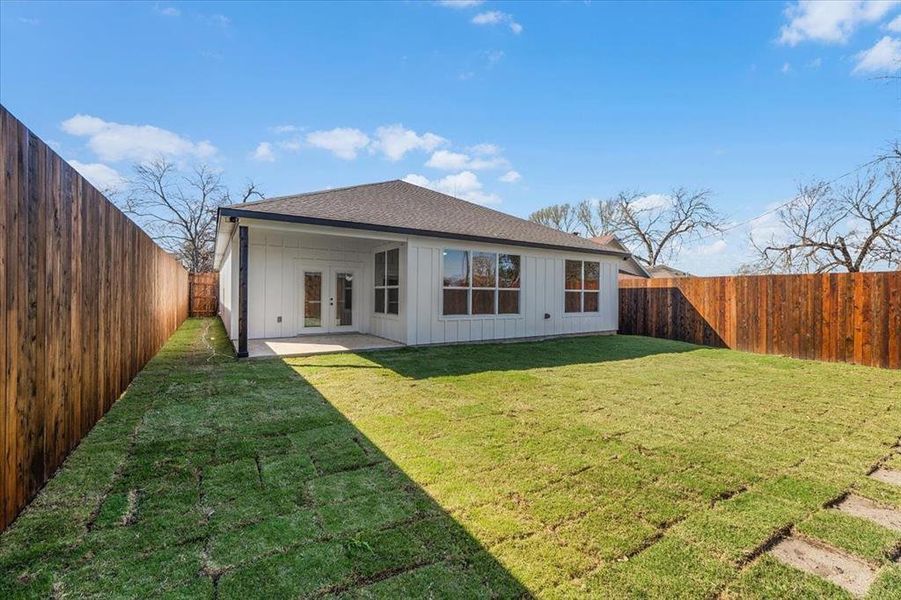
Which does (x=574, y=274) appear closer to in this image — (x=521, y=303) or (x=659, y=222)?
(x=521, y=303)

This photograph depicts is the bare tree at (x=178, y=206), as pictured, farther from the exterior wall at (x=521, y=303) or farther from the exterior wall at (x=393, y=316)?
the exterior wall at (x=521, y=303)

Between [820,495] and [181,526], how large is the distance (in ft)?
12.1

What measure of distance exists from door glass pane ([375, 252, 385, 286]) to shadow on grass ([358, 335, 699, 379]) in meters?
2.41

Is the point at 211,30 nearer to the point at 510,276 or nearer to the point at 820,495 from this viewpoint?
Answer: the point at 510,276

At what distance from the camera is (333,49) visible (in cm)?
1005

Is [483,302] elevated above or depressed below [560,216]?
below

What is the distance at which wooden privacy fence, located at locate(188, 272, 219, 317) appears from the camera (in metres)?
17.5

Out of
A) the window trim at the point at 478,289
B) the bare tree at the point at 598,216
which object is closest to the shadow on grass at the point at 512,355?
the window trim at the point at 478,289

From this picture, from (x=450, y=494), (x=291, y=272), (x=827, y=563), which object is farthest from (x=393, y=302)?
(x=827, y=563)

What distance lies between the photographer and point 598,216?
32.6 meters

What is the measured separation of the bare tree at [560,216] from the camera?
3303cm

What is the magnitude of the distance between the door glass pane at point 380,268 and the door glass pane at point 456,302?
179cm

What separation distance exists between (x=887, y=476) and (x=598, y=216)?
32.0 metres

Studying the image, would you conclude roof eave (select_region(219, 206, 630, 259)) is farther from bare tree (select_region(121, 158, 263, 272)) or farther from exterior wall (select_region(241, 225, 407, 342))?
bare tree (select_region(121, 158, 263, 272))
